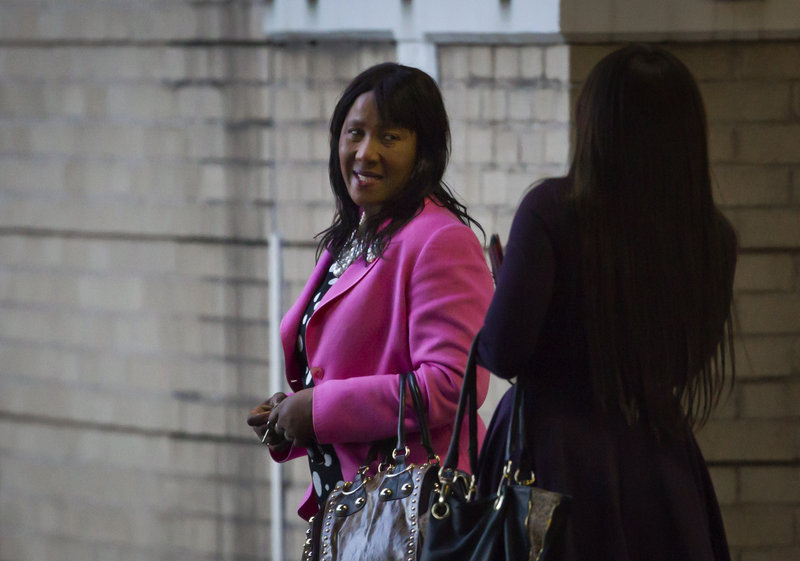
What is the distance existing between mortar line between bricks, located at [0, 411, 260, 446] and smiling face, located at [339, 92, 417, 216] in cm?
204

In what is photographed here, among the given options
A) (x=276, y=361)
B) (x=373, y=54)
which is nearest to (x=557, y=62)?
(x=373, y=54)

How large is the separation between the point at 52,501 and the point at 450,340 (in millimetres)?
3038

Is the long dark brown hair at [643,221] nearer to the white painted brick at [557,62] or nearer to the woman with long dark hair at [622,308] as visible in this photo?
the woman with long dark hair at [622,308]

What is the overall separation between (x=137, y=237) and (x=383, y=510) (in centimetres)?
248

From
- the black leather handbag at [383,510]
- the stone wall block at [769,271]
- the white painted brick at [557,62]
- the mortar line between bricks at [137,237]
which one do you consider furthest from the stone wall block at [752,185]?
the black leather handbag at [383,510]

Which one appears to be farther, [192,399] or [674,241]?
[192,399]

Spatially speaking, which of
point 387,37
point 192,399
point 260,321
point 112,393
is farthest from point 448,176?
point 112,393

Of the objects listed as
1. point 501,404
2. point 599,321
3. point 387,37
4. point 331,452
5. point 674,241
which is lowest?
point 331,452

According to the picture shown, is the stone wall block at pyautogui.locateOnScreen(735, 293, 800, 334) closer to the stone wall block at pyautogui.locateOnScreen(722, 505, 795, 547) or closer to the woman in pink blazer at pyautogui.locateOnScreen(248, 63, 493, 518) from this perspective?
the stone wall block at pyautogui.locateOnScreen(722, 505, 795, 547)

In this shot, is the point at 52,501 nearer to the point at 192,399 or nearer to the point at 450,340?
the point at 192,399

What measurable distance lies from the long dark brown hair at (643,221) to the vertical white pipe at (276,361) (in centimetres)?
233

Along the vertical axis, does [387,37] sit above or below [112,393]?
above

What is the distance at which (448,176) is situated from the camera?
3732 millimetres

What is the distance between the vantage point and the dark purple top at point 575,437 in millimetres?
1761
